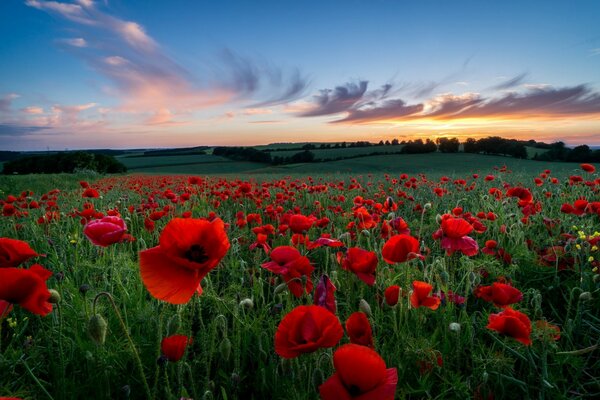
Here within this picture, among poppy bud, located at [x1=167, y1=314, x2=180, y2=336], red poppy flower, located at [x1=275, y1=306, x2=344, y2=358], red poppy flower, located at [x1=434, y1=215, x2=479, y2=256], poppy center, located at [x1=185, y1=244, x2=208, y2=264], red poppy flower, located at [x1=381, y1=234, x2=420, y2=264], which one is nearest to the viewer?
red poppy flower, located at [x1=275, y1=306, x2=344, y2=358]

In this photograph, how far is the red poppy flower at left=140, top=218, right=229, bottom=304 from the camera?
1.20 m

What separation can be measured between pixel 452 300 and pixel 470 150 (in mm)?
43797

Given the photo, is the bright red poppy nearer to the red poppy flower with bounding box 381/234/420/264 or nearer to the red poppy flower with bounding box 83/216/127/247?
the red poppy flower with bounding box 381/234/420/264

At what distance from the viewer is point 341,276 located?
124 inches

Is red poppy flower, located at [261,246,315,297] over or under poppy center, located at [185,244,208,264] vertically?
under

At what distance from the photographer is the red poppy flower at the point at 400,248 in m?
1.84

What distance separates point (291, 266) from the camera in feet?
5.60

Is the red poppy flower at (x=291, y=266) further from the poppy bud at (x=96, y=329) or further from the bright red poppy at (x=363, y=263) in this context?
the poppy bud at (x=96, y=329)

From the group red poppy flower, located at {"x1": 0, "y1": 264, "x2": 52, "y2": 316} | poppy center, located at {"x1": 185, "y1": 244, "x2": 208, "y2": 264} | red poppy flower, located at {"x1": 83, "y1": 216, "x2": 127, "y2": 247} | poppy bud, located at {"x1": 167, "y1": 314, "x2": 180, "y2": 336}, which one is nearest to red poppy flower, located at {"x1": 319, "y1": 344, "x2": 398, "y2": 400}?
poppy center, located at {"x1": 185, "y1": 244, "x2": 208, "y2": 264}

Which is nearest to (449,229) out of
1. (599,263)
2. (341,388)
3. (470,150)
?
(599,263)

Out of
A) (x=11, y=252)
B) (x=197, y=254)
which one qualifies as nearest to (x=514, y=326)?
(x=197, y=254)

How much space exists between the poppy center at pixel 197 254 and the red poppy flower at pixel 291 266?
1.34 ft

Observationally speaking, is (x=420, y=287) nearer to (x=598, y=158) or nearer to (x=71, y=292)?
(x=71, y=292)

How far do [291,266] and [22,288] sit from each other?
1005 mm
